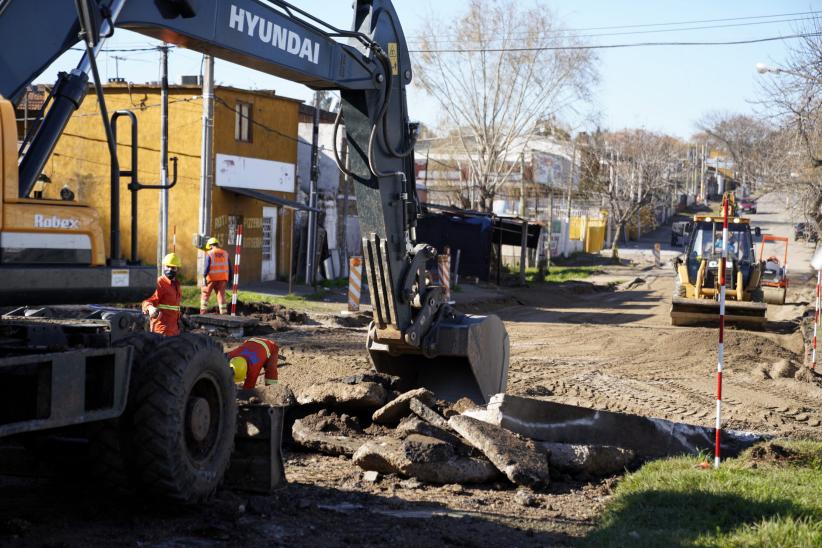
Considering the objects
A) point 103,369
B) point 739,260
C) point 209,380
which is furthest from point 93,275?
point 739,260

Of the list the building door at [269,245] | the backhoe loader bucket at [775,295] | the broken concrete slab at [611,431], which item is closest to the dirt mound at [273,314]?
the building door at [269,245]

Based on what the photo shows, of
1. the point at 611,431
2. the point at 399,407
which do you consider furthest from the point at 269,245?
the point at 611,431

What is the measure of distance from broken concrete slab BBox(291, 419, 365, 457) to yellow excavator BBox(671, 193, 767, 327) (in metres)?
14.3

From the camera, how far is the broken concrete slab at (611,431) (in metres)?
9.42

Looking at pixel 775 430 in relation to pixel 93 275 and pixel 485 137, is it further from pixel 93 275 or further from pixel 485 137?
pixel 485 137

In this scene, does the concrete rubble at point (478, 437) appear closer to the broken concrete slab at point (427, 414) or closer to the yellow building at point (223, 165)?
the broken concrete slab at point (427, 414)

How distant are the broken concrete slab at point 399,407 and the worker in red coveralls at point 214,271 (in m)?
10.2

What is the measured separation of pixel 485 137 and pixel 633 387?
107 feet

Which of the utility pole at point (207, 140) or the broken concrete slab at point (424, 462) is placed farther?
the utility pole at point (207, 140)

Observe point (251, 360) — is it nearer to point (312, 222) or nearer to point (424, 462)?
point (424, 462)

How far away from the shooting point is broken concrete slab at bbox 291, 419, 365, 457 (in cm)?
936

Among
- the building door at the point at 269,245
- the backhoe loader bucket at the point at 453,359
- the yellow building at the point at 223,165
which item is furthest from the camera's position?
the building door at the point at 269,245

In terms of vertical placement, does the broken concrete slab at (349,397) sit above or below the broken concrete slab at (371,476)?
above

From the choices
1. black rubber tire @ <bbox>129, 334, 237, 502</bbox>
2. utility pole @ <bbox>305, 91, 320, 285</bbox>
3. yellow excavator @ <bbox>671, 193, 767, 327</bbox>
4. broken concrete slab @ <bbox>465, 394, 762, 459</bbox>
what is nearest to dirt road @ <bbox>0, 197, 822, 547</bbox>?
black rubber tire @ <bbox>129, 334, 237, 502</bbox>
